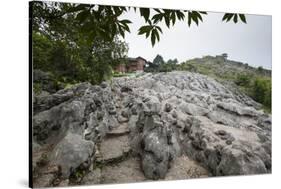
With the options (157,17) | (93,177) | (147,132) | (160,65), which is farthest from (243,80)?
(93,177)

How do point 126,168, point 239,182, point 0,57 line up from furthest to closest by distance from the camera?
point 239,182 → point 126,168 → point 0,57

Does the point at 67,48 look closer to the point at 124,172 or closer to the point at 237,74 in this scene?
the point at 124,172

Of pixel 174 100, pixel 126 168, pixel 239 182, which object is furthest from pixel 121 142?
pixel 239 182

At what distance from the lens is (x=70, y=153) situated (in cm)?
393

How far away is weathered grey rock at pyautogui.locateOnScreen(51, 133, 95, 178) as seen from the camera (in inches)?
153

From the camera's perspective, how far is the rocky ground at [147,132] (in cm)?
392

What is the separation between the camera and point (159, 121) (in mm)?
4352

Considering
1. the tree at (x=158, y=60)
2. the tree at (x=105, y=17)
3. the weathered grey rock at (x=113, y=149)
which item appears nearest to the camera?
the tree at (x=105, y=17)

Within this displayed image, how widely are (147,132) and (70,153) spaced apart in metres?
0.77

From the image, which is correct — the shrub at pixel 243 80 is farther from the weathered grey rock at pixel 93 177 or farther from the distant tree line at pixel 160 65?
the weathered grey rock at pixel 93 177

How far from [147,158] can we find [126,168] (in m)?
0.21

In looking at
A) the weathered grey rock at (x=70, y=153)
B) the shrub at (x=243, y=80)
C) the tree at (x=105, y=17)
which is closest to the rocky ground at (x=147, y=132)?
the weathered grey rock at (x=70, y=153)
